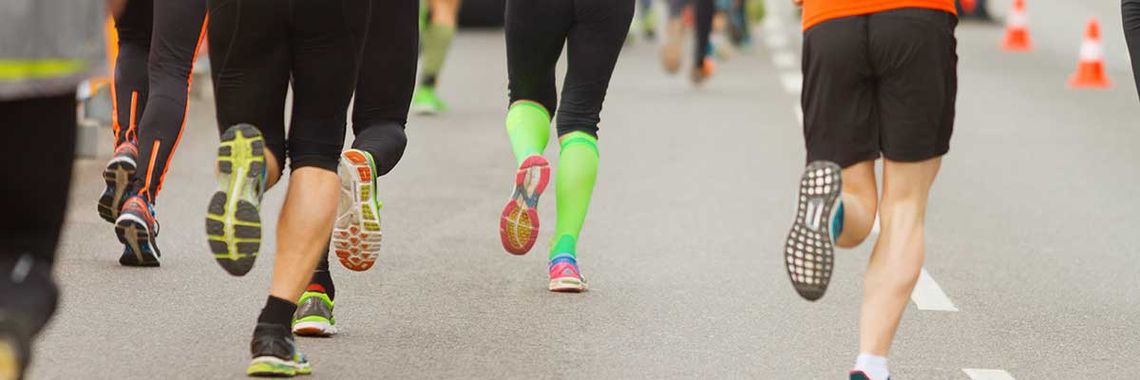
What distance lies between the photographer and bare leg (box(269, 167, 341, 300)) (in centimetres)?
561

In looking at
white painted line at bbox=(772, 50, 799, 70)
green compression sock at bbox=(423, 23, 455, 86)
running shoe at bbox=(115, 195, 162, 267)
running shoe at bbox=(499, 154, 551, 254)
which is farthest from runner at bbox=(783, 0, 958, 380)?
white painted line at bbox=(772, 50, 799, 70)

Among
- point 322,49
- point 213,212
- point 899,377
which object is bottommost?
point 899,377

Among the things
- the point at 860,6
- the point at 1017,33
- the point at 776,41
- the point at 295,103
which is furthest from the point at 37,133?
Answer: the point at 776,41

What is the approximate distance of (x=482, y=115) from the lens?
15078mm

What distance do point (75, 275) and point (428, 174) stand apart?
13.0 ft

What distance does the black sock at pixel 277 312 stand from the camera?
18.3 ft

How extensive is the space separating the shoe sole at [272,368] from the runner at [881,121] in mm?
1320

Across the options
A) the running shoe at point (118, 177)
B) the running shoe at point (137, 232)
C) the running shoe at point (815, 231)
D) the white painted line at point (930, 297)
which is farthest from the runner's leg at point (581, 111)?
the running shoe at point (815, 231)

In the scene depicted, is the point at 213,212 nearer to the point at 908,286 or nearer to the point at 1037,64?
the point at 908,286

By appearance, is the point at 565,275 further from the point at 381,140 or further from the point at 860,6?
the point at 860,6

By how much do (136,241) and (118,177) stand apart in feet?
0.75

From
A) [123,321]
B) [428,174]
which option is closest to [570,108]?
[123,321]

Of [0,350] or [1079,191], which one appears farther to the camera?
[1079,191]

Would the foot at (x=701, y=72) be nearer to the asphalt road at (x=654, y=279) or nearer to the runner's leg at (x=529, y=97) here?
the asphalt road at (x=654, y=279)
